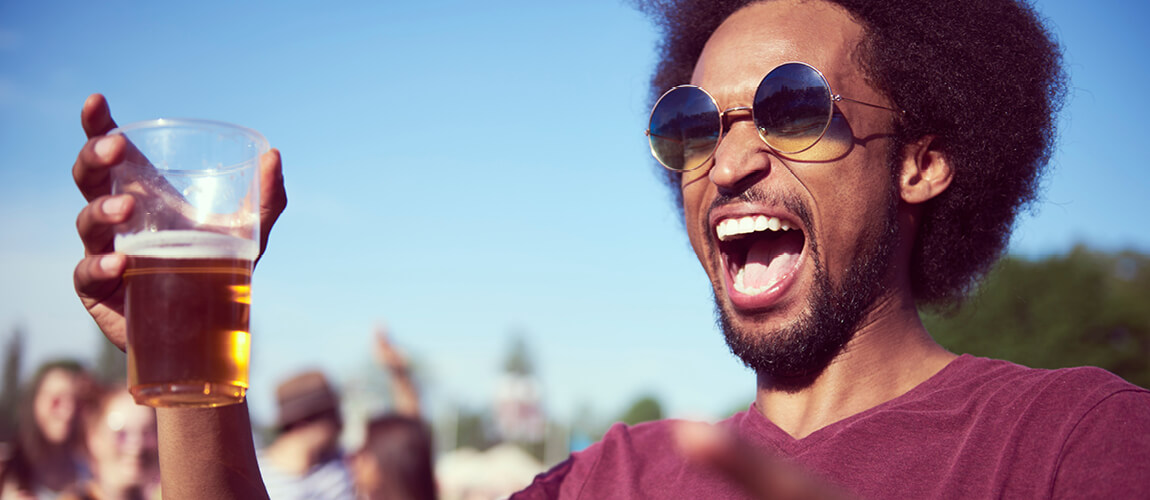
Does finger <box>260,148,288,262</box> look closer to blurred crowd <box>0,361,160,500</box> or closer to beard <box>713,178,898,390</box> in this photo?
beard <box>713,178,898,390</box>

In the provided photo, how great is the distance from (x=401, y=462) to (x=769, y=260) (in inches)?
93.8

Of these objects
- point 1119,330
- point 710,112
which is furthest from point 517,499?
point 1119,330

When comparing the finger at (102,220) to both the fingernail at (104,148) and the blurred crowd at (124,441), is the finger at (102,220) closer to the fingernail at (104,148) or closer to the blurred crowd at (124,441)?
the fingernail at (104,148)

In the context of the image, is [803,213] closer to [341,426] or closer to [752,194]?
[752,194]

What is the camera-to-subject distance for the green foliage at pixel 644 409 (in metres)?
79.3

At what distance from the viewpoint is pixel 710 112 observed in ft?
8.95

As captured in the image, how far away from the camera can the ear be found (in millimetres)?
2686

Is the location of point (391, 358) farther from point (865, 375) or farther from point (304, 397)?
point (865, 375)

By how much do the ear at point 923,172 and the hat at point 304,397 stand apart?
452cm

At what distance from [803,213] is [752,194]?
0.52 feet

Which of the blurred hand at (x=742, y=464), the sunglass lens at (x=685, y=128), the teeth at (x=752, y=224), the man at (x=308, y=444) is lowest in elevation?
the man at (x=308, y=444)

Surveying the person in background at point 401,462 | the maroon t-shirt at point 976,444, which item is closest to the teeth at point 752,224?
the maroon t-shirt at point 976,444

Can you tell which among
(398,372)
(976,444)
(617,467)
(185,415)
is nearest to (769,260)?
(617,467)

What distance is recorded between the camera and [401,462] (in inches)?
171
